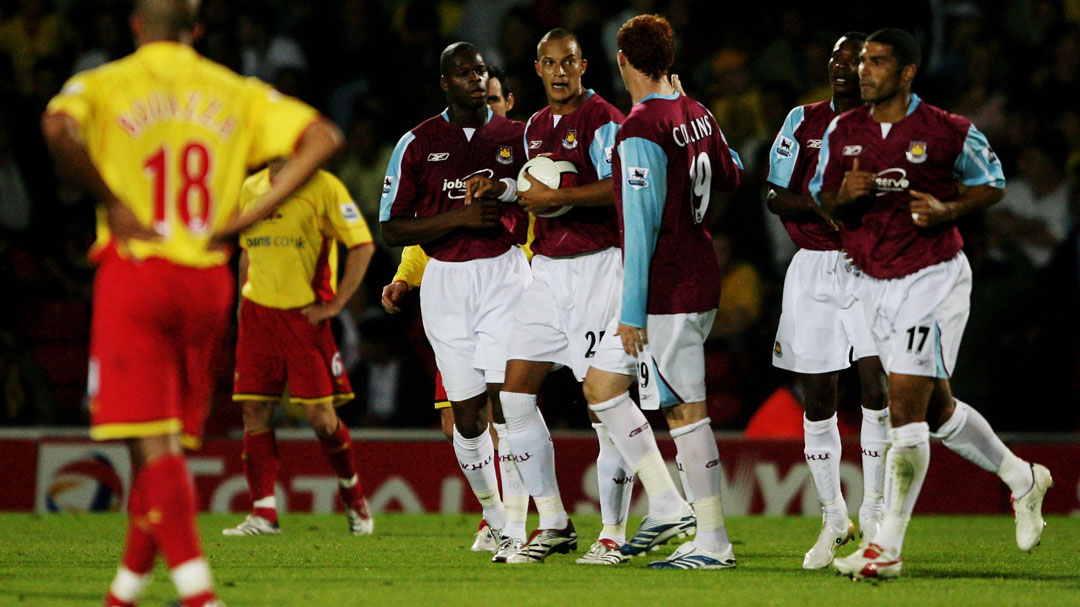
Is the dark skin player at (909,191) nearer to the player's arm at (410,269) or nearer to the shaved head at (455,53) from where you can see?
the shaved head at (455,53)

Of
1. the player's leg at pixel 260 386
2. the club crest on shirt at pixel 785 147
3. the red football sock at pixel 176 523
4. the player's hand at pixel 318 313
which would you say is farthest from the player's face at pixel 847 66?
the red football sock at pixel 176 523

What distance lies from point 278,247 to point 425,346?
3.40 meters

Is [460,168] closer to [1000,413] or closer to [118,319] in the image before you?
[118,319]

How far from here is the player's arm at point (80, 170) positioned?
4445mm

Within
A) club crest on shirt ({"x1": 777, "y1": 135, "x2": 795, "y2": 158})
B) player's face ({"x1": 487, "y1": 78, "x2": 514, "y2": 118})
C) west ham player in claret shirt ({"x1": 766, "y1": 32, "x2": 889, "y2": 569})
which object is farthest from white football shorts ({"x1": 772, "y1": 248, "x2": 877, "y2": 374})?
player's face ({"x1": 487, "y1": 78, "x2": 514, "y2": 118})

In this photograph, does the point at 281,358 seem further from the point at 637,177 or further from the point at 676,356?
the point at 637,177

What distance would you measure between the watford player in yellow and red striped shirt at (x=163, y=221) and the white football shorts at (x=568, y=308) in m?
2.74

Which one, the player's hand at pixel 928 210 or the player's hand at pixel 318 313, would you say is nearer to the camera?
the player's hand at pixel 928 210

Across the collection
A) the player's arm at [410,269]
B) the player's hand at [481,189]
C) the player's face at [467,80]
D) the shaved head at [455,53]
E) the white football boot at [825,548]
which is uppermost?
the shaved head at [455,53]

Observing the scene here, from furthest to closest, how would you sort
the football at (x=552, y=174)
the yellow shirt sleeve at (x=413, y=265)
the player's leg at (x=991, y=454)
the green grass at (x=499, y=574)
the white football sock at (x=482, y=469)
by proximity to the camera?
1. the yellow shirt sleeve at (x=413, y=265)
2. the white football sock at (x=482, y=469)
3. the football at (x=552, y=174)
4. the player's leg at (x=991, y=454)
5. the green grass at (x=499, y=574)

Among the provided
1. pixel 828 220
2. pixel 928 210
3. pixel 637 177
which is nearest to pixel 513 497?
pixel 637 177

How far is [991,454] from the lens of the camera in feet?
22.3

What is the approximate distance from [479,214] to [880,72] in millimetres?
2406

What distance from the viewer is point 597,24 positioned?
14.4 meters
